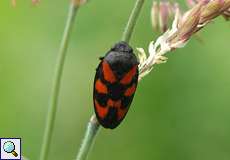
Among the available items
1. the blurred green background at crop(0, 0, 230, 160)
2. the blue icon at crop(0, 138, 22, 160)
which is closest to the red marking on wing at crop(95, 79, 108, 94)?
the blue icon at crop(0, 138, 22, 160)

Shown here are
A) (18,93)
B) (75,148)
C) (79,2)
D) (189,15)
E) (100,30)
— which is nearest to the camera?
(189,15)

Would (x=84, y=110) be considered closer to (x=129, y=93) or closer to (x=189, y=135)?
(x=189, y=135)

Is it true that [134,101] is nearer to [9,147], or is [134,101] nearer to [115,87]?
[9,147]

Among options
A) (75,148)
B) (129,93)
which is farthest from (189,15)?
(75,148)

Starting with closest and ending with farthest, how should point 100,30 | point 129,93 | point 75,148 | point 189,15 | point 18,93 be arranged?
point 189,15 < point 129,93 < point 75,148 < point 18,93 < point 100,30

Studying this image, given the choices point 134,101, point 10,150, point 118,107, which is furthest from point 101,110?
point 134,101
